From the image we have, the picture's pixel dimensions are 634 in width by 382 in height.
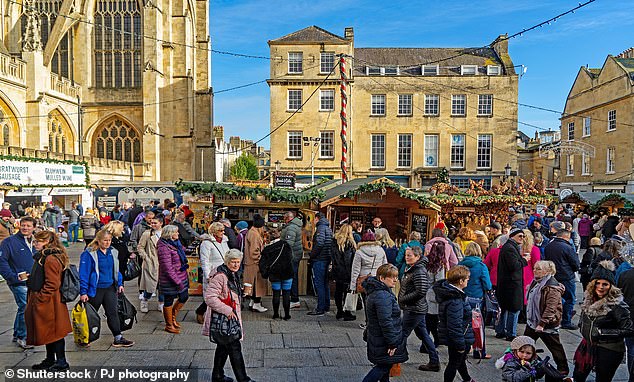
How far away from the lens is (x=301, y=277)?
32.3ft

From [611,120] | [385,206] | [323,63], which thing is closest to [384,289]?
[385,206]

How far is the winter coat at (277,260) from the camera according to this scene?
305 inches

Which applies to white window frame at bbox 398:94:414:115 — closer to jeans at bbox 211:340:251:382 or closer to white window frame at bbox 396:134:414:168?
white window frame at bbox 396:134:414:168

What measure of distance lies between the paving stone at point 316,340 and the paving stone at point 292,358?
0.23m

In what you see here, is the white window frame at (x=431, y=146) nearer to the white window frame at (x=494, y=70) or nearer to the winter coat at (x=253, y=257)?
the white window frame at (x=494, y=70)

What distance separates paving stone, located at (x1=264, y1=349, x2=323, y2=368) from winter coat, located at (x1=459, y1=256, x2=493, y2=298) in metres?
2.20

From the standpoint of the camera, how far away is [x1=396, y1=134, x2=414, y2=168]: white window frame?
33406mm

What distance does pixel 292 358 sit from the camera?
611cm

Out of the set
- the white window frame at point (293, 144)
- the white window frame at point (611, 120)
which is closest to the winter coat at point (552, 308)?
the white window frame at point (293, 144)

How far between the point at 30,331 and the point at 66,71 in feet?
114

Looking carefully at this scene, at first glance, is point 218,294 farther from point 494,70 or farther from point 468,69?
point 494,70

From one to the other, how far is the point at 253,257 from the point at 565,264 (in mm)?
5219

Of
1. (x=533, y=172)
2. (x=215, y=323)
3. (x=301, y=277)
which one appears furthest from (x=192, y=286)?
(x=533, y=172)

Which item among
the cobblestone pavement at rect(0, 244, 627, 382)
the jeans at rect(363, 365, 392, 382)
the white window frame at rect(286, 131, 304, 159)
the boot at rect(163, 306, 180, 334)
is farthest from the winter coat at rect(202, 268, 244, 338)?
the white window frame at rect(286, 131, 304, 159)
